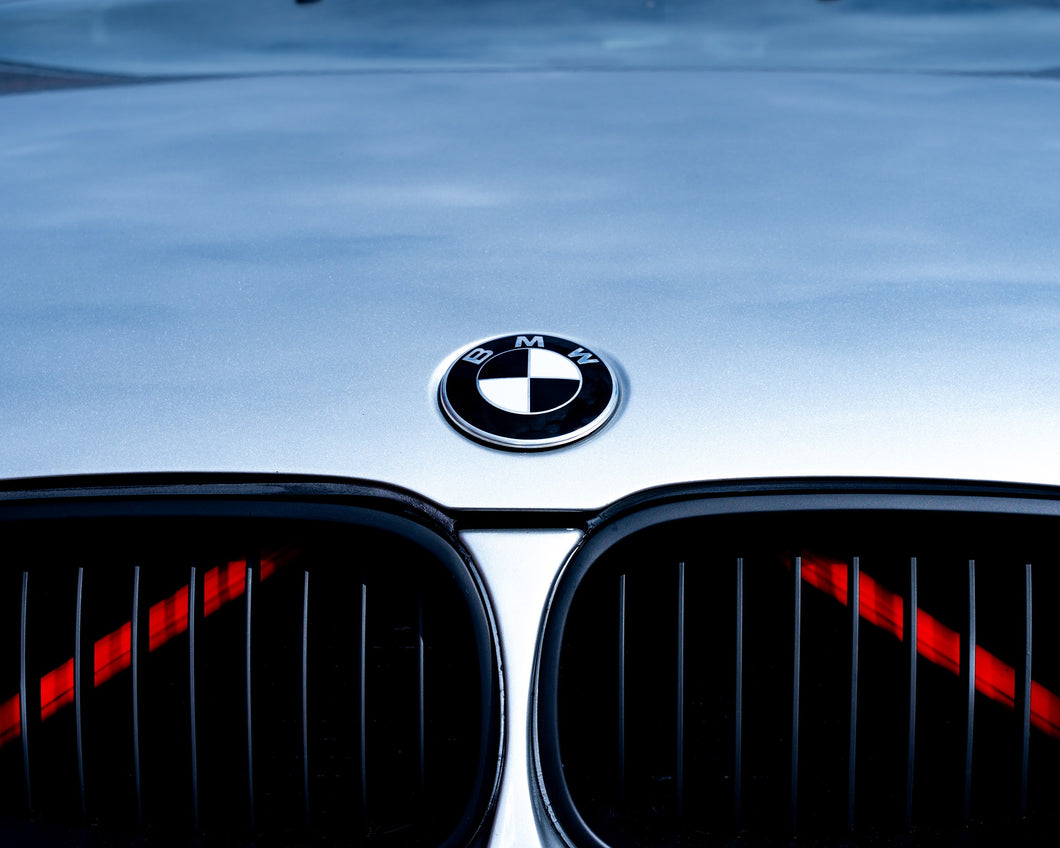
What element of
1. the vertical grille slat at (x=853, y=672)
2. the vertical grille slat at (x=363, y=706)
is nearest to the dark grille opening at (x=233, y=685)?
the vertical grille slat at (x=363, y=706)

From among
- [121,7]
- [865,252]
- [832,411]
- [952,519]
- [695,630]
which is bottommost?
[695,630]

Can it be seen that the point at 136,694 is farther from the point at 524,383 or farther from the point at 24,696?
the point at 524,383

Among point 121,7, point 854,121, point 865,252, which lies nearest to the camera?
point 865,252

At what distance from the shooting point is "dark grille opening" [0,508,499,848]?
1211 mm

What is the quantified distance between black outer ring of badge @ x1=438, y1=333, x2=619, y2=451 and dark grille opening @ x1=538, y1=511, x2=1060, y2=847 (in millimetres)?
138

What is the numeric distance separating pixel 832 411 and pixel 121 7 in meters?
2.20

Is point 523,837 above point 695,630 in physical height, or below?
below

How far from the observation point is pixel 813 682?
1242 millimetres

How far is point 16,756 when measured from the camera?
1285 millimetres

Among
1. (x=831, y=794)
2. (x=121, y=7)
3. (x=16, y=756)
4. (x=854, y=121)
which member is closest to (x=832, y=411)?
(x=831, y=794)

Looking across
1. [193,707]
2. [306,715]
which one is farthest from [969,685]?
[193,707]

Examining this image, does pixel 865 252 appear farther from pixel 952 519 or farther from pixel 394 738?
pixel 394 738

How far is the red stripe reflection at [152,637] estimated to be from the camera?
1.28 meters

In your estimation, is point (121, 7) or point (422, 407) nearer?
point (422, 407)
